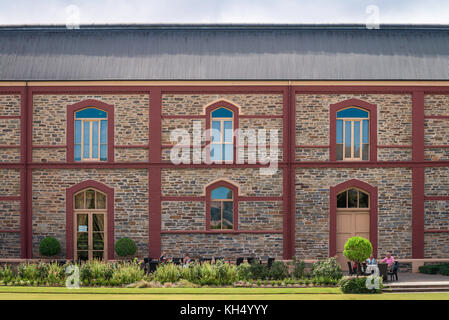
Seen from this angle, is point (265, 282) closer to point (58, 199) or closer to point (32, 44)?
point (58, 199)

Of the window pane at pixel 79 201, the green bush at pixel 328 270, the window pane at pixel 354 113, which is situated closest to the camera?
the green bush at pixel 328 270

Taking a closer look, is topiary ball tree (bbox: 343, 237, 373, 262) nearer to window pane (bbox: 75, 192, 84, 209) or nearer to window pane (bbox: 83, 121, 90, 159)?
window pane (bbox: 75, 192, 84, 209)

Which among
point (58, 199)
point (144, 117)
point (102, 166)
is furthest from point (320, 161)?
point (58, 199)

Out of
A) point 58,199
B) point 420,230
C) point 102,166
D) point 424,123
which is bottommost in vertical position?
point 420,230

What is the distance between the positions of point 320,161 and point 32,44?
13.3 meters

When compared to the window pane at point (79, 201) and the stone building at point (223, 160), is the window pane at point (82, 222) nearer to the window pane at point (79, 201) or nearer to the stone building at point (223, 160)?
the stone building at point (223, 160)

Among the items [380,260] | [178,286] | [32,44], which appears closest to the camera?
[178,286]

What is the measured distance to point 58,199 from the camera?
20094 mm

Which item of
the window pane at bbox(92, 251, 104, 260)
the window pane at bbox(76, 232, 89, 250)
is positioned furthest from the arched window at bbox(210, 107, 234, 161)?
the window pane at bbox(76, 232, 89, 250)

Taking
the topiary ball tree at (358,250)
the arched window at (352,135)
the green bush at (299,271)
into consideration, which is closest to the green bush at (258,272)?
the green bush at (299,271)

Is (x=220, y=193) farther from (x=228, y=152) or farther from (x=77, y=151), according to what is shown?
(x=77, y=151)

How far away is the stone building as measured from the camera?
19984 millimetres

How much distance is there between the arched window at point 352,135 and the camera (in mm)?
20375

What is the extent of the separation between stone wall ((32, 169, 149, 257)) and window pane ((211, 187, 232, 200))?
2.77 metres
